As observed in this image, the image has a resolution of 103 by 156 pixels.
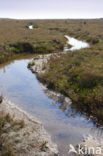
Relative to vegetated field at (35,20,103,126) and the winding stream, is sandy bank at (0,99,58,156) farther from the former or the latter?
vegetated field at (35,20,103,126)

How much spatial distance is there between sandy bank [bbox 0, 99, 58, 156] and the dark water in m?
0.35

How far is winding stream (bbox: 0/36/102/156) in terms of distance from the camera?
24.3ft

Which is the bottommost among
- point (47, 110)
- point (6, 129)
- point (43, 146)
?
point (43, 146)

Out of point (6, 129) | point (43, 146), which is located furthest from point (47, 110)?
point (43, 146)

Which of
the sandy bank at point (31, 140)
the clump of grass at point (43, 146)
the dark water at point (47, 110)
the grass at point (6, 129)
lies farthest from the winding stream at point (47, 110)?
the grass at point (6, 129)

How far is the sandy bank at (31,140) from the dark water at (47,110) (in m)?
0.35

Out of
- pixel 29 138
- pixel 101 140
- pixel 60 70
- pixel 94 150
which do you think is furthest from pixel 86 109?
pixel 60 70

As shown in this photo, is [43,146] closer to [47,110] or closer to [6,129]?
[6,129]

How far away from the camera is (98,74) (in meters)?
12.3

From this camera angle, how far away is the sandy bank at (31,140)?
20.3 feet

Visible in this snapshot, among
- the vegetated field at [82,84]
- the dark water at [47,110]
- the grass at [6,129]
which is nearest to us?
the grass at [6,129]

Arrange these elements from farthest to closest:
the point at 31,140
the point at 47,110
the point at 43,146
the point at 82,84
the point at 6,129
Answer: the point at 82,84 < the point at 47,110 < the point at 6,129 < the point at 31,140 < the point at 43,146

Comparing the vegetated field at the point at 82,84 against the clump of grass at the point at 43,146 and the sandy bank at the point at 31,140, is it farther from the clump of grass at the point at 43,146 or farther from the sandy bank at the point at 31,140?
the clump of grass at the point at 43,146

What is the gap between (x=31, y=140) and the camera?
265 inches
